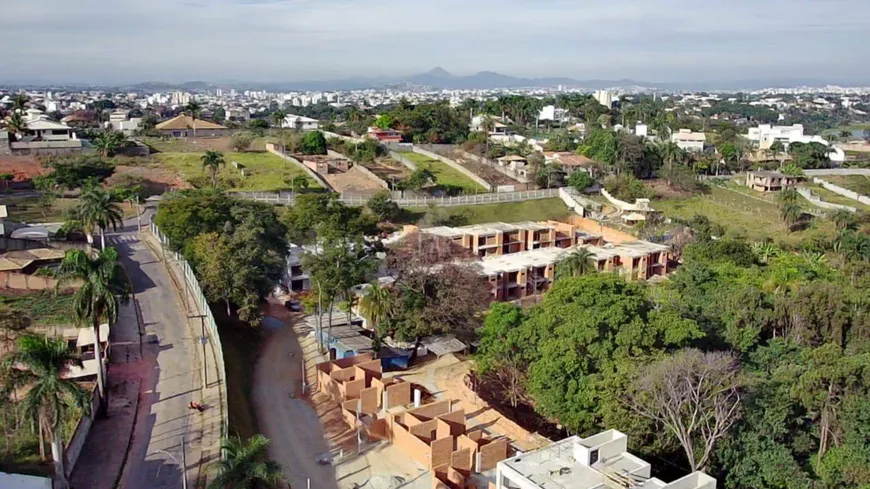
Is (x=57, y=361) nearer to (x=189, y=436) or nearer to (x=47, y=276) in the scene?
(x=189, y=436)

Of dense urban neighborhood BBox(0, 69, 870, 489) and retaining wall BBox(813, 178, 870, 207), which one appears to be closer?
dense urban neighborhood BBox(0, 69, 870, 489)

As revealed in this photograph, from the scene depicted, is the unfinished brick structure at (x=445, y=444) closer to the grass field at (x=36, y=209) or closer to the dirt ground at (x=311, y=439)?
the dirt ground at (x=311, y=439)

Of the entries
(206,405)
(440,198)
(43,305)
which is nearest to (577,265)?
(440,198)

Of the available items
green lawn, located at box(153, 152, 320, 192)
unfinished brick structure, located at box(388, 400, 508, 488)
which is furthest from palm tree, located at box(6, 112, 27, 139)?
unfinished brick structure, located at box(388, 400, 508, 488)

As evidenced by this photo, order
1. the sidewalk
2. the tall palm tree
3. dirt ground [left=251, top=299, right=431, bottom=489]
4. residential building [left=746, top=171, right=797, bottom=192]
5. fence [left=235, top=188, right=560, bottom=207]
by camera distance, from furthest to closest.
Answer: residential building [left=746, top=171, right=797, bottom=192]
fence [left=235, top=188, right=560, bottom=207]
the tall palm tree
dirt ground [left=251, top=299, right=431, bottom=489]
the sidewalk

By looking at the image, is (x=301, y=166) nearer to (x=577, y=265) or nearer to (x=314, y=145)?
(x=314, y=145)

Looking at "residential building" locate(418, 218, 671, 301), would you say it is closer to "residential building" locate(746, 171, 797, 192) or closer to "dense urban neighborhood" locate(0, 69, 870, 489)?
"dense urban neighborhood" locate(0, 69, 870, 489)

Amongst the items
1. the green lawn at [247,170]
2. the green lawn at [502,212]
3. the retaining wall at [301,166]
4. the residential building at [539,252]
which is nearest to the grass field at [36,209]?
the green lawn at [247,170]
